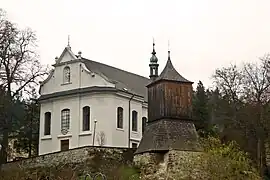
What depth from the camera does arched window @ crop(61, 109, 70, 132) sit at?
48594 millimetres

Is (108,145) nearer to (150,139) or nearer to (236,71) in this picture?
(150,139)

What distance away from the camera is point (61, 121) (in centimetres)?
4884

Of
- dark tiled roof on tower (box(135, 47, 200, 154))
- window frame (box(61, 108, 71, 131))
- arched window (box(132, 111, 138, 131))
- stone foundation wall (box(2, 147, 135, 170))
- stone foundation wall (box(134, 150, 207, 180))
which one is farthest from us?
arched window (box(132, 111, 138, 131))

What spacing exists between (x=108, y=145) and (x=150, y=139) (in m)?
4.76

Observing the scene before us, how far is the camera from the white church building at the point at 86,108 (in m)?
46.8

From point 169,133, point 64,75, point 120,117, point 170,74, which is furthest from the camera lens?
point 64,75

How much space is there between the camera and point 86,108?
4769 cm

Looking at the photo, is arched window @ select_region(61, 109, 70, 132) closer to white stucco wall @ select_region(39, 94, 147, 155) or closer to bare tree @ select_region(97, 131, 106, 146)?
white stucco wall @ select_region(39, 94, 147, 155)

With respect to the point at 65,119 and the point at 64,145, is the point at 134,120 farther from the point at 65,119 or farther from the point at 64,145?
the point at 64,145

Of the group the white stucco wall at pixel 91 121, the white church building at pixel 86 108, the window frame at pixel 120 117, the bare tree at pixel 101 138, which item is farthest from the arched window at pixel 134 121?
the bare tree at pixel 101 138

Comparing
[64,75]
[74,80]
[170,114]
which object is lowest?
[170,114]

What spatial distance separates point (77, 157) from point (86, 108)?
22.6ft

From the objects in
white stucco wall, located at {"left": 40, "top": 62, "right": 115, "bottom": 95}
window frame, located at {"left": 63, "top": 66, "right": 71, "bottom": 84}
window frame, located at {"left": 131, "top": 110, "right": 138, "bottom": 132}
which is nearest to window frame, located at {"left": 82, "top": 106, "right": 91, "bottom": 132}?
white stucco wall, located at {"left": 40, "top": 62, "right": 115, "bottom": 95}

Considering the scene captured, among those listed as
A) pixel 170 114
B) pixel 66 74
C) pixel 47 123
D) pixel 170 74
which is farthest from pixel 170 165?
pixel 47 123
